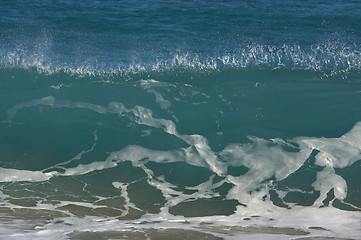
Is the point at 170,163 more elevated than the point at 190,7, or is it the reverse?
the point at 190,7

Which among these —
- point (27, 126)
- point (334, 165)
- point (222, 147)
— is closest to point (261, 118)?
point (222, 147)

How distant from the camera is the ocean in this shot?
7.45m

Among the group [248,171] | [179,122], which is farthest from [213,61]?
[248,171]

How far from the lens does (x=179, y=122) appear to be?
34.8 ft

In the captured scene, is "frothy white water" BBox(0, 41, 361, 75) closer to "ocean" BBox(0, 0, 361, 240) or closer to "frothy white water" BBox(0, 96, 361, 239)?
"ocean" BBox(0, 0, 361, 240)

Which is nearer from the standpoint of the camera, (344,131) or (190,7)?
(344,131)

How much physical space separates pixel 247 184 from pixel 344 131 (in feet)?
10.3

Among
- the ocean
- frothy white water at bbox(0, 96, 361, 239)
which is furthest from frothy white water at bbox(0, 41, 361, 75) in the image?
frothy white water at bbox(0, 96, 361, 239)

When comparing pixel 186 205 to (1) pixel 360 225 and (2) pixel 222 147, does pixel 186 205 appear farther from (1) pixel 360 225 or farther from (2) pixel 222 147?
(1) pixel 360 225

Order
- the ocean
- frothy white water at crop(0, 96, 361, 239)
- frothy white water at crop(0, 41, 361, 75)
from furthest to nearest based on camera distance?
frothy white water at crop(0, 41, 361, 75), the ocean, frothy white water at crop(0, 96, 361, 239)

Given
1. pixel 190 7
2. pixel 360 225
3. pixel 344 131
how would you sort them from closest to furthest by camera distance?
pixel 360 225, pixel 344 131, pixel 190 7

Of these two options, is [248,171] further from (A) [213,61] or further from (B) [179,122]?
(A) [213,61]

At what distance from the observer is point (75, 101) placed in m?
11.2

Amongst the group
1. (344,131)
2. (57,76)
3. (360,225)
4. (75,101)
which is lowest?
(360,225)
